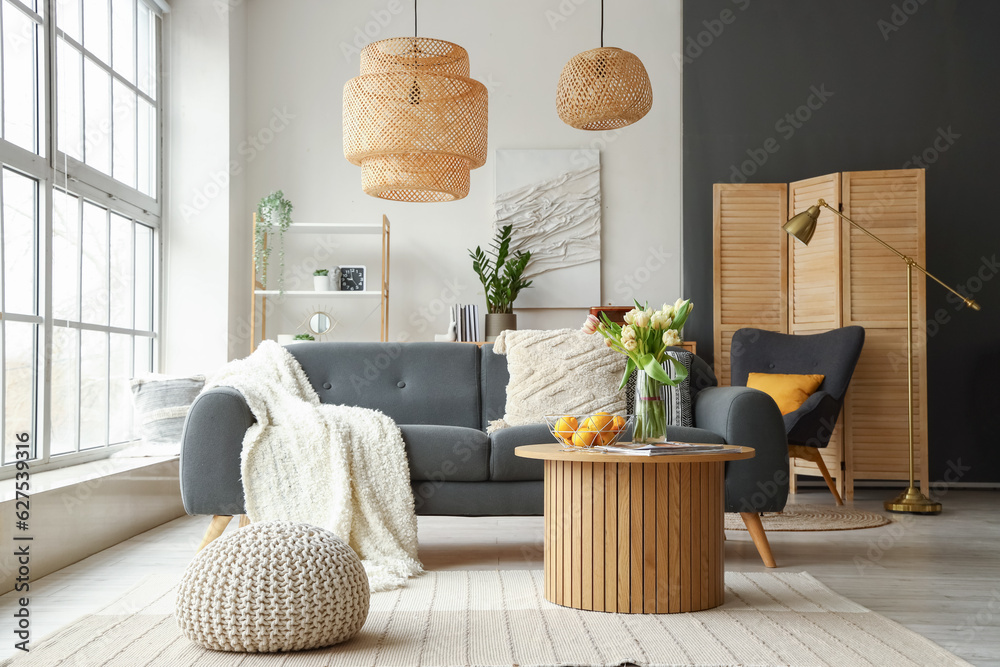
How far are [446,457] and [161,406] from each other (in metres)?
1.89

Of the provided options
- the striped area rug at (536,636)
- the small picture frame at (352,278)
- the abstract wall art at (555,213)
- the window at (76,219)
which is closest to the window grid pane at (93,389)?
the window at (76,219)

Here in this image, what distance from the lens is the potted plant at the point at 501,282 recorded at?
509cm

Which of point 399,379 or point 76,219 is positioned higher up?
point 76,219

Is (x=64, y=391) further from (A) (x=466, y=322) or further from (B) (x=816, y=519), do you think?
(B) (x=816, y=519)

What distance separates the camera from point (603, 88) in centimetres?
375

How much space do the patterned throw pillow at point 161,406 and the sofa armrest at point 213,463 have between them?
1376mm

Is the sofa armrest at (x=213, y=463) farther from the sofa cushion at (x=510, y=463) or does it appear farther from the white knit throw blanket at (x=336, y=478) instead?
the sofa cushion at (x=510, y=463)

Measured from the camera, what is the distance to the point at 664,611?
2256 millimetres

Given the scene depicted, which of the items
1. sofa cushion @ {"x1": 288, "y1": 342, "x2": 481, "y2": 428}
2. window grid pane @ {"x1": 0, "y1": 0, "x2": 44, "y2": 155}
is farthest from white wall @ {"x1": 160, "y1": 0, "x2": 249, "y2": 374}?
sofa cushion @ {"x1": 288, "y1": 342, "x2": 481, "y2": 428}

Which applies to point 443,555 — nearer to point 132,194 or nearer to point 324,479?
point 324,479

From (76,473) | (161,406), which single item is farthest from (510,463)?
(161,406)

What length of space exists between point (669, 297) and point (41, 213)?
3.49 metres

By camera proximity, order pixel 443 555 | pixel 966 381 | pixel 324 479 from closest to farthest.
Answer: pixel 324 479, pixel 443 555, pixel 966 381

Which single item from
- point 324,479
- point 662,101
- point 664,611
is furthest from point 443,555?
point 662,101
